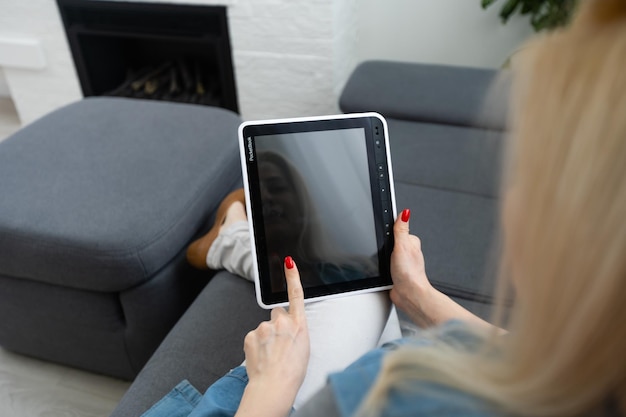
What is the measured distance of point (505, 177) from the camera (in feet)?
1.36

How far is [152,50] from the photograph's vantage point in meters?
2.53

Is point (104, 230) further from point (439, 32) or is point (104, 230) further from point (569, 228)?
point (439, 32)

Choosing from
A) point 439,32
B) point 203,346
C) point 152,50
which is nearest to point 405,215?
point 203,346

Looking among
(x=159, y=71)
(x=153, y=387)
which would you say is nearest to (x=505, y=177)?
(x=153, y=387)

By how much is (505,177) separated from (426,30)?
6.16 feet

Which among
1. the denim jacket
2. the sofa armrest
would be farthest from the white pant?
the sofa armrest

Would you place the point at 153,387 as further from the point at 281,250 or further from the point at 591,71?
Answer: the point at 591,71

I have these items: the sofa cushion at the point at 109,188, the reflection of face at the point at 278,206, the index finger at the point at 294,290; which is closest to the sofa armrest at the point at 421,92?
the sofa cushion at the point at 109,188

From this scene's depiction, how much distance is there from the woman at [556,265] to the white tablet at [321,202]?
0.42 meters

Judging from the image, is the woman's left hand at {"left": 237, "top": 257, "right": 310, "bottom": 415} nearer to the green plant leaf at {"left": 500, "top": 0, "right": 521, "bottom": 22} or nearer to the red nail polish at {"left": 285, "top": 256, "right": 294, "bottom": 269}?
the red nail polish at {"left": 285, "top": 256, "right": 294, "bottom": 269}

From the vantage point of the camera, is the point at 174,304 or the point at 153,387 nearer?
the point at 153,387

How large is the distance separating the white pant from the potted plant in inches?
51.9

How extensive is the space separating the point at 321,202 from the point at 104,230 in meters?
0.48

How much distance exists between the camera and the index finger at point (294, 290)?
0.75 meters
